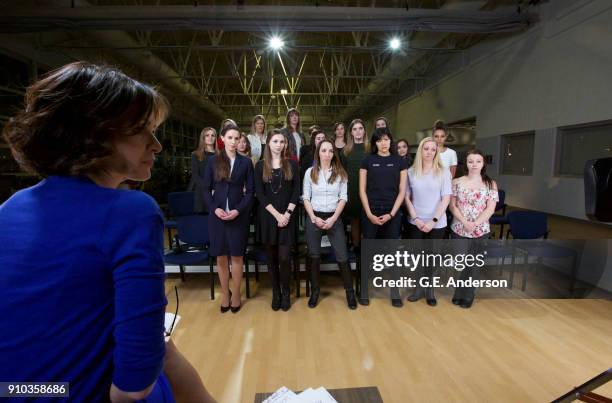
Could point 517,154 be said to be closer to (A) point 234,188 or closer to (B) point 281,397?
(A) point 234,188

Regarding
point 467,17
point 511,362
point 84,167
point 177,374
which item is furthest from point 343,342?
point 467,17

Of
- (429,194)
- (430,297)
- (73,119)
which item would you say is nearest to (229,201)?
(429,194)

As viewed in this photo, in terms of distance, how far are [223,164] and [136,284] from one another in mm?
2645

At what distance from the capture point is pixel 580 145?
500 centimetres

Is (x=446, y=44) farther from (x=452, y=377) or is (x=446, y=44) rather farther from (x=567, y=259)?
(x=452, y=377)

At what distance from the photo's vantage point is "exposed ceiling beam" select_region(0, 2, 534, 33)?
512 centimetres

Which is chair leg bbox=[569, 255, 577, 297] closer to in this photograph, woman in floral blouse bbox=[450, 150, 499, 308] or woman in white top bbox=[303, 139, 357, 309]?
woman in floral blouse bbox=[450, 150, 499, 308]

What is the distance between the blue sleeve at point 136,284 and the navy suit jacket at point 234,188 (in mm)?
2544

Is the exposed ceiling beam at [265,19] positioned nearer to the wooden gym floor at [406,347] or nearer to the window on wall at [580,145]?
the window on wall at [580,145]

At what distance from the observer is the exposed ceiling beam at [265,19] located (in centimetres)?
512

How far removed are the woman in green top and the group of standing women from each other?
41 centimetres

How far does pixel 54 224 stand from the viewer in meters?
0.51

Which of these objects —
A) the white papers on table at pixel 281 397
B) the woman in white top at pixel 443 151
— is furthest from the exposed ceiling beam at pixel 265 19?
the white papers on table at pixel 281 397

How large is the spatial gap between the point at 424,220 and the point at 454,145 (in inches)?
272
